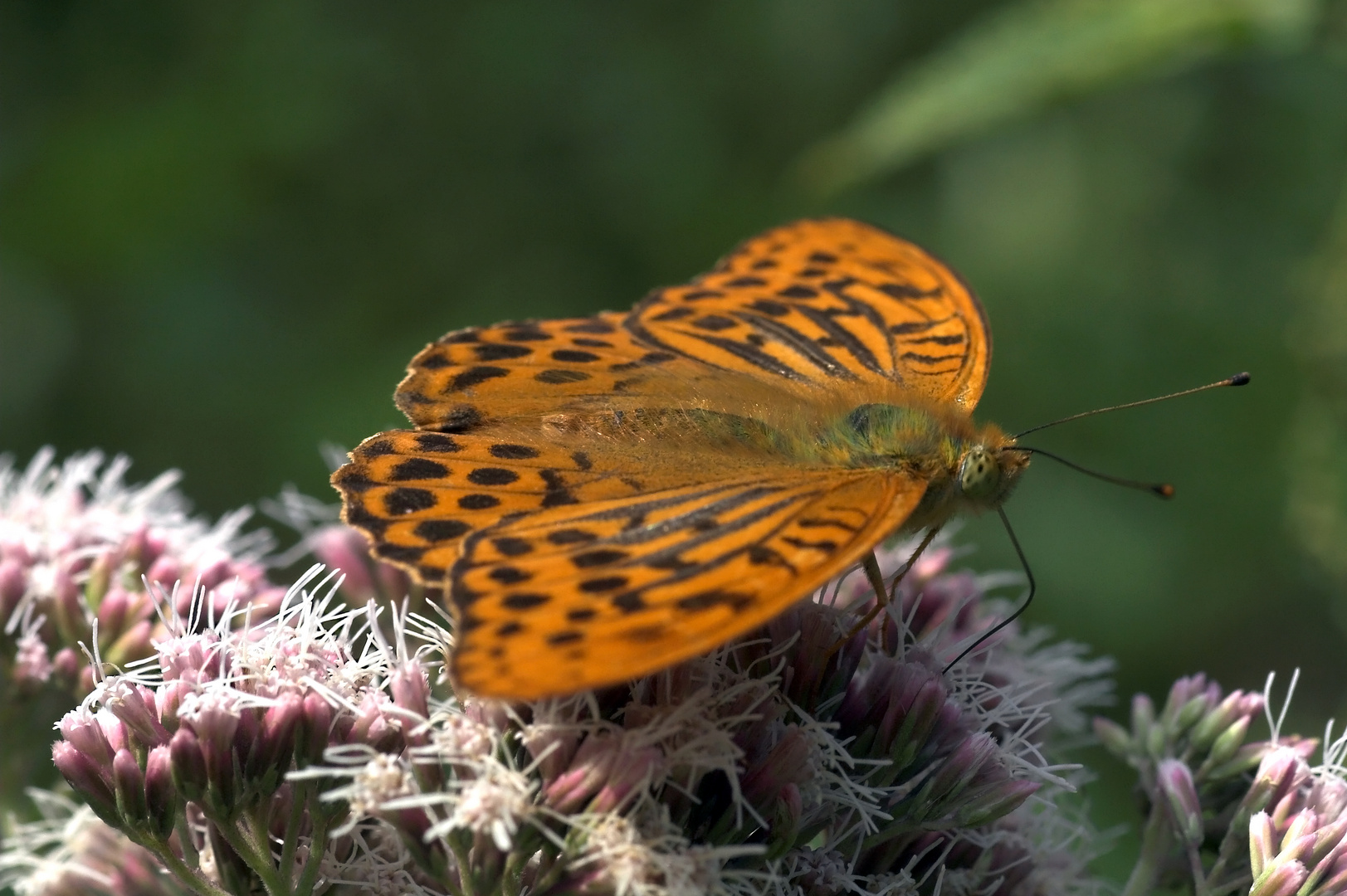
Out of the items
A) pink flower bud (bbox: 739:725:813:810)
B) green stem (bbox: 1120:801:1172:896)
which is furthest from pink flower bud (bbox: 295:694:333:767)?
green stem (bbox: 1120:801:1172:896)

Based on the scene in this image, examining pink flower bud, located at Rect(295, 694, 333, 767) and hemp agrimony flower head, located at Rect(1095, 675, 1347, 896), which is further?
hemp agrimony flower head, located at Rect(1095, 675, 1347, 896)

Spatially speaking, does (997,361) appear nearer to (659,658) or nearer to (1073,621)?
(1073,621)

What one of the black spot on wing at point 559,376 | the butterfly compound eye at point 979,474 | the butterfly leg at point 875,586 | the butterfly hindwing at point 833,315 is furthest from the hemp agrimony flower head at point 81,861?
the butterfly compound eye at point 979,474

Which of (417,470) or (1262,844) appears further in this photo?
(1262,844)

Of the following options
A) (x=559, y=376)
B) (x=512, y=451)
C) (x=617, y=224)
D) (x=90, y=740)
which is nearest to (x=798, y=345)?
(x=559, y=376)

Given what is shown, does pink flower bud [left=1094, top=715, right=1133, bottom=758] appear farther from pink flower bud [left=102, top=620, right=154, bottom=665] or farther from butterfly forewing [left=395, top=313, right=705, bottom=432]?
pink flower bud [left=102, top=620, right=154, bottom=665]

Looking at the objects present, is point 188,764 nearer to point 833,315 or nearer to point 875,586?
point 875,586

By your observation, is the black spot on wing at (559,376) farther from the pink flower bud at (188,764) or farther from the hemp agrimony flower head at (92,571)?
the pink flower bud at (188,764)

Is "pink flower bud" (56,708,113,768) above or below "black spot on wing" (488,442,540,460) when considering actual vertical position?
below
